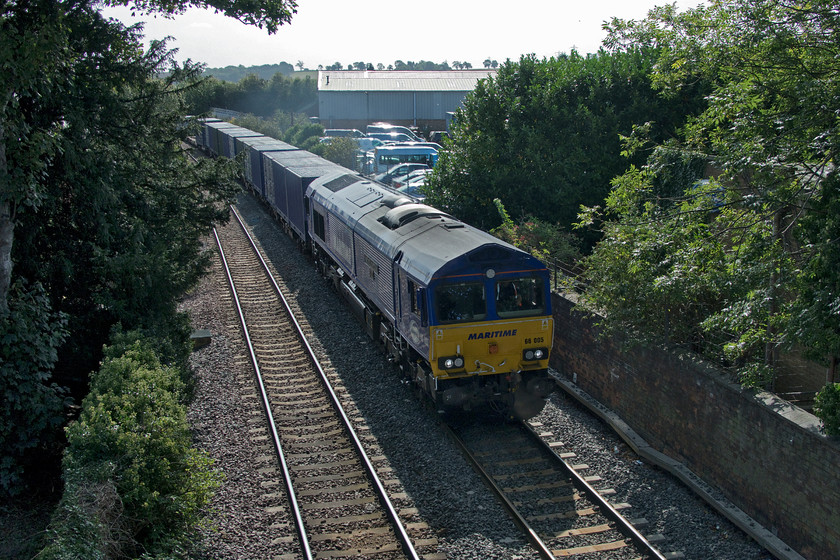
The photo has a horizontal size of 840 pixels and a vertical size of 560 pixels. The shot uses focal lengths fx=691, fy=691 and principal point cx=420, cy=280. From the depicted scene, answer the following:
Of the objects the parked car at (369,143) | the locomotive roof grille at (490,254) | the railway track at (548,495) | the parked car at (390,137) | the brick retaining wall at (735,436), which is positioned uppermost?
the parked car at (390,137)

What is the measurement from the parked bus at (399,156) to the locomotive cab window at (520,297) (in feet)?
95.3

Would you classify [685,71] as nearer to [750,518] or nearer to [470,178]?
[750,518]

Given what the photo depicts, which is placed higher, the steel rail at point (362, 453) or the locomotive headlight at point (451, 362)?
the locomotive headlight at point (451, 362)

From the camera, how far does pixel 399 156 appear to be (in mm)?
39812

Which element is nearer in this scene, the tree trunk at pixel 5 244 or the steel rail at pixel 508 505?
the steel rail at pixel 508 505

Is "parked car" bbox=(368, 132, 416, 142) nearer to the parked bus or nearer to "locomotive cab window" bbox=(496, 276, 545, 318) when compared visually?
the parked bus

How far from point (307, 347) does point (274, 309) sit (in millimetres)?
3383

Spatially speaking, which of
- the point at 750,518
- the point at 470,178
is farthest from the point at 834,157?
the point at 470,178

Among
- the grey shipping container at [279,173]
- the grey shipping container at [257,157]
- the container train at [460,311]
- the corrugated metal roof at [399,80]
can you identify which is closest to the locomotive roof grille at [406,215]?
the container train at [460,311]

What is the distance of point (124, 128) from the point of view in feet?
40.7

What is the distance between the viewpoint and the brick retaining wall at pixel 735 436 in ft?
25.3

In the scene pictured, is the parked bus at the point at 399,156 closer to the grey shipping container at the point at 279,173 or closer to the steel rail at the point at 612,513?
the grey shipping container at the point at 279,173

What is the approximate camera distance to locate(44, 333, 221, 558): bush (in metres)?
6.96

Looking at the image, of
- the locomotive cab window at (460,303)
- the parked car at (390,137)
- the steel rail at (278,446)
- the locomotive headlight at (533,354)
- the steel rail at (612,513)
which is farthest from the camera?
the parked car at (390,137)
